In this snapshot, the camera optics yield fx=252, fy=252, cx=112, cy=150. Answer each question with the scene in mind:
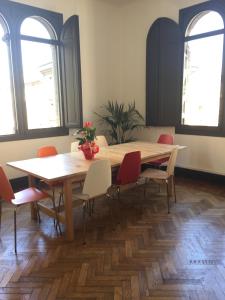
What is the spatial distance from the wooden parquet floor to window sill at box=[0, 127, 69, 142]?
4.18 ft

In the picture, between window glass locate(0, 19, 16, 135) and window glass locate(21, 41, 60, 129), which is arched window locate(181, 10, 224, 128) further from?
window glass locate(0, 19, 16, 135)

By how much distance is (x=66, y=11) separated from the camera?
4.50 metres

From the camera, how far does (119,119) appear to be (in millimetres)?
5000

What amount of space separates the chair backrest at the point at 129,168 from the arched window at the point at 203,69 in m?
2.01

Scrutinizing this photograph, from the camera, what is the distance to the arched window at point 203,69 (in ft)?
13.5

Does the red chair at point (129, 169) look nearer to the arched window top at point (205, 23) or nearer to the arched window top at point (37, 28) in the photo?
the arched window top at point (205, 23)

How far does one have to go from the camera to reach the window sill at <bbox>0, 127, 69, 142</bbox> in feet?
13.5

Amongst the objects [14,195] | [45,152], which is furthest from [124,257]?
[45,152]

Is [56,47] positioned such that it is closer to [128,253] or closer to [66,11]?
[66,11]

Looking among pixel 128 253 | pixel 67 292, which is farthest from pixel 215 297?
pixel 67 292

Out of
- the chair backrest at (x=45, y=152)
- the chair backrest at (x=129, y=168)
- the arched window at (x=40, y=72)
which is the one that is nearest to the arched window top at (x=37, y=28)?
the arched window at (x=40, y=72)

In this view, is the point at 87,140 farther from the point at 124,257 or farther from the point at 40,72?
the point at 40,72

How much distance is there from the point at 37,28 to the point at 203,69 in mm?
2951

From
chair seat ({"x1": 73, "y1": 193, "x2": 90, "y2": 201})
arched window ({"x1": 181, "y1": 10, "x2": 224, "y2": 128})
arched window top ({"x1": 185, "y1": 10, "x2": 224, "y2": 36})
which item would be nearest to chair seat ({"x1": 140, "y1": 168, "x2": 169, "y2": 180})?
chair seat ({"x1": 73, "y1": 193, "x2": 90, "y2": 201})
